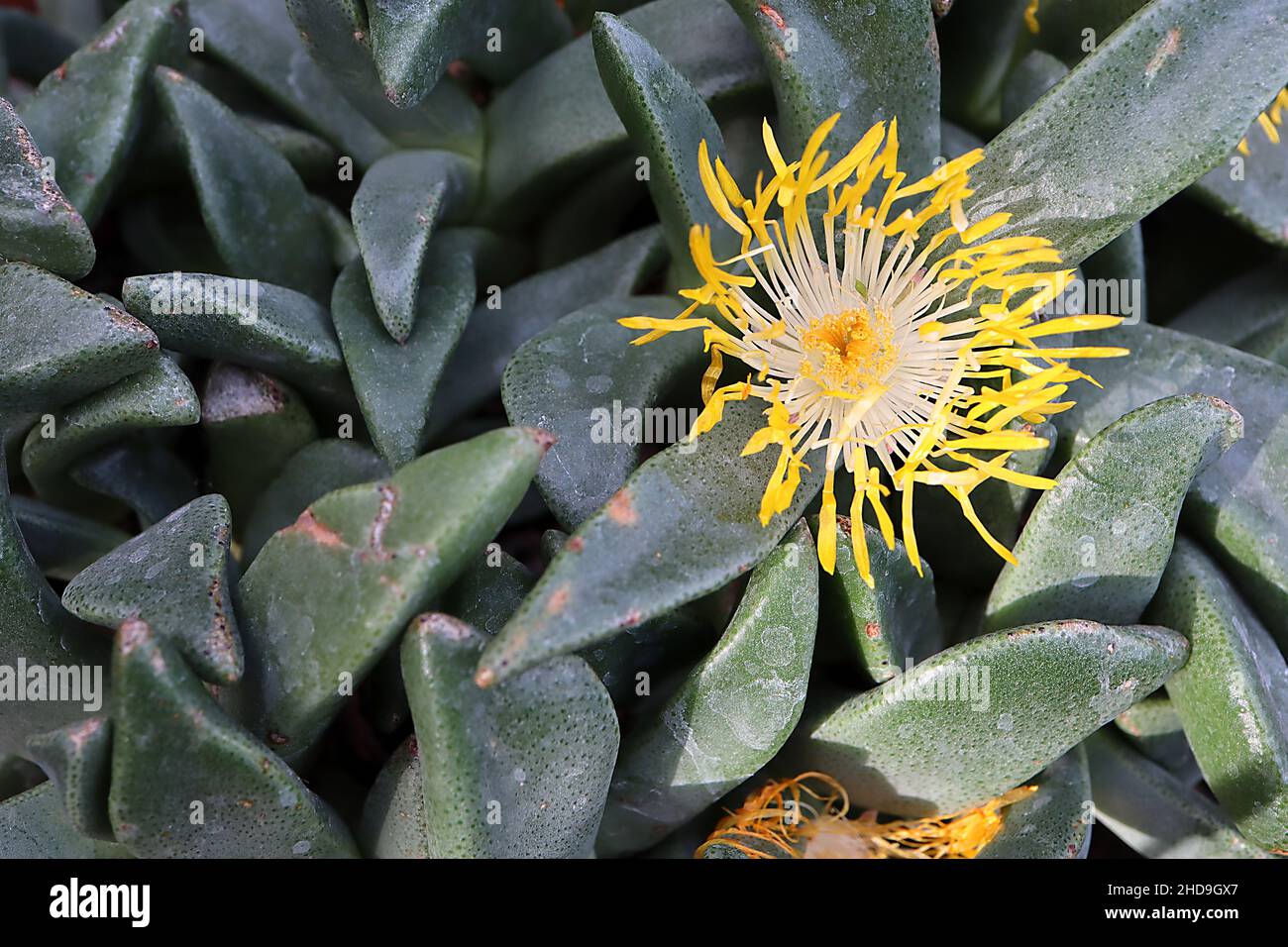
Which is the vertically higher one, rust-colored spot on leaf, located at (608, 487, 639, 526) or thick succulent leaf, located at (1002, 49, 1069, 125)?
thick succulent leaf, located at (1002, 49, 1069, 125)

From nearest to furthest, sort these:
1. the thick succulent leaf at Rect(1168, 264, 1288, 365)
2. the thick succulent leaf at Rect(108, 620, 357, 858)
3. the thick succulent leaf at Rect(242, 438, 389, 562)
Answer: the thick succulent leaf at Rect(108, 620, 357, 858), the thick succulent leaf at Rect(242, 438, 389, 562), the thick succulent leaf at Rect(1168, 264, 1288, 365)

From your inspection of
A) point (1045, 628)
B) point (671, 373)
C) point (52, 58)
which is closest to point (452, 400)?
point (671, 373)

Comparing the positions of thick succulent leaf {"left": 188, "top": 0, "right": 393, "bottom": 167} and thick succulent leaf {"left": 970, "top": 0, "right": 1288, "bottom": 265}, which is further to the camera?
thick succulent leaf {"left": 188, "top": 0, "right": 393, "bottom": 167}

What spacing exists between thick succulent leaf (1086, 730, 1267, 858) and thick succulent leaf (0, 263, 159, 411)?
0.72 metres

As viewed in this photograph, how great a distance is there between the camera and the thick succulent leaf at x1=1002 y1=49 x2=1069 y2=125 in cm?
89

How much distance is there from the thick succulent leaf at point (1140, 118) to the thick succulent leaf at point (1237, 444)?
0.35 ft

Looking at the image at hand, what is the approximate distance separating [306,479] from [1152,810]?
655 millimetres

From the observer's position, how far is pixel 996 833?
2.66ft

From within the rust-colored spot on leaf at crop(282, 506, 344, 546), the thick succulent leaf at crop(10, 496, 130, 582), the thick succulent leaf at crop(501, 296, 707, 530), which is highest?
the thick succulent leaf at crop(501, 296, 707, 530)

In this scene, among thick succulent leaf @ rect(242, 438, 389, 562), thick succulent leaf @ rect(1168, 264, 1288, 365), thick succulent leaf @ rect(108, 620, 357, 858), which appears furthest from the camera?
thick succulent leaf @ rect(1168, 264, 1288, 365)

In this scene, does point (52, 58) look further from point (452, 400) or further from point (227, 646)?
point (227, 646)

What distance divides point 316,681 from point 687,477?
0.83 ft

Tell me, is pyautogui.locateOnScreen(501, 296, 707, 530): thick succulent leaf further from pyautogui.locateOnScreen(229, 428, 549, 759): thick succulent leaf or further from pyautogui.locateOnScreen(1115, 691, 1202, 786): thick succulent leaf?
pyautogui.locateOnScreen(1115, 691, 1202, 786): thick succulent leaf

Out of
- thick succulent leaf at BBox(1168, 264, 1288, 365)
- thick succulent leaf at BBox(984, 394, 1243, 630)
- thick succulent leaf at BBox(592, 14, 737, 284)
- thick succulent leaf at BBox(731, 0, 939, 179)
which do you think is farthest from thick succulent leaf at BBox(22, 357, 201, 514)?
thick succulent leaf at BBox(1168, 264, 1288, 365)
